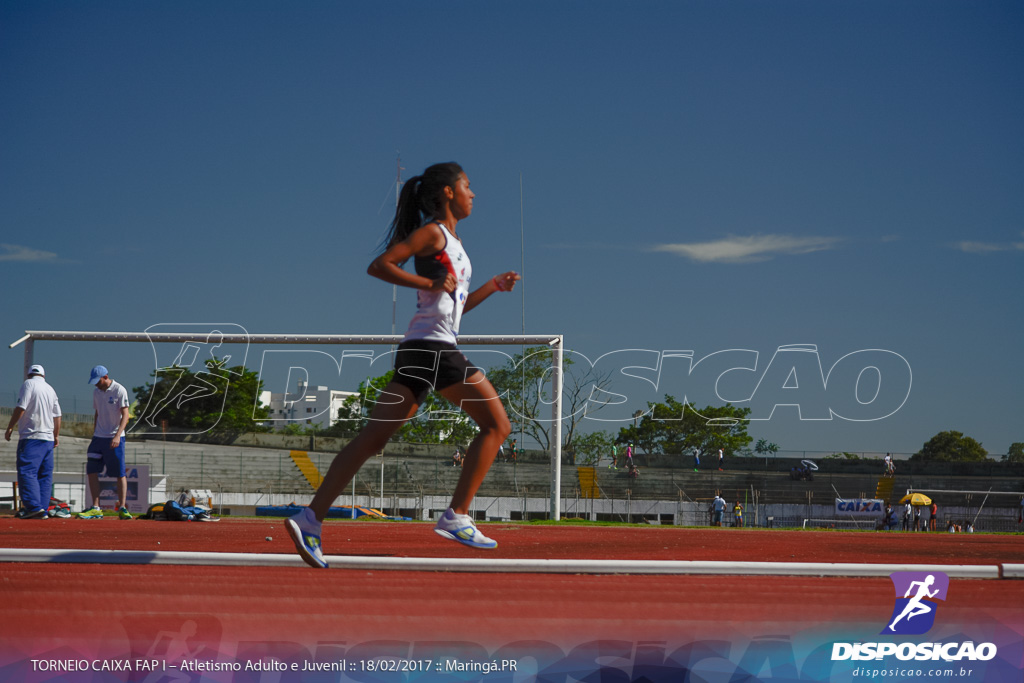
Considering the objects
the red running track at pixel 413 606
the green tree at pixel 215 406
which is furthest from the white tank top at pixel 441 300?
the green tree at pixel 215 406

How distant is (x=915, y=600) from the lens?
2459 mm

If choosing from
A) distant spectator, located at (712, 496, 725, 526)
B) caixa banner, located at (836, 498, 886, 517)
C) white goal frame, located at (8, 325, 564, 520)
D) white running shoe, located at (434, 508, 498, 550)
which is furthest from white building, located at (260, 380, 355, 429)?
caixa banner, located at (836, 498, 886, 517)

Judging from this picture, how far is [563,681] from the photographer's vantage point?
1.77 m

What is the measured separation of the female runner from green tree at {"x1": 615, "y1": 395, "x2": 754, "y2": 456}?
210 ft

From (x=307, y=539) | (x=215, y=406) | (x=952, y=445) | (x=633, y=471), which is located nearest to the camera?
(x=307, y=539)

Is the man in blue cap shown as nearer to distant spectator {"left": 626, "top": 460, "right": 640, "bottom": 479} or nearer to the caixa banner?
distant spectator {"left": 626, "top": 460, "right": 640, "bottom": 479}

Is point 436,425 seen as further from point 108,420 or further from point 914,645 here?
point 914,645

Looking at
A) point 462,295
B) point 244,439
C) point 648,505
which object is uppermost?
point 462,295

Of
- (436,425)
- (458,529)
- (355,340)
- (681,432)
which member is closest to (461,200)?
(458,529)

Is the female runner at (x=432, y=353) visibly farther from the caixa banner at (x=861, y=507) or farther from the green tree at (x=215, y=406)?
the caixa banner at (x=861, y=507)

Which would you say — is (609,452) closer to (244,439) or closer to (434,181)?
(244,439)

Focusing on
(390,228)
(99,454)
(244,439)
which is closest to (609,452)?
(244,439)

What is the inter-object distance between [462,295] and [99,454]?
26.1 ft

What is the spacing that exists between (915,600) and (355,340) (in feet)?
52.4
